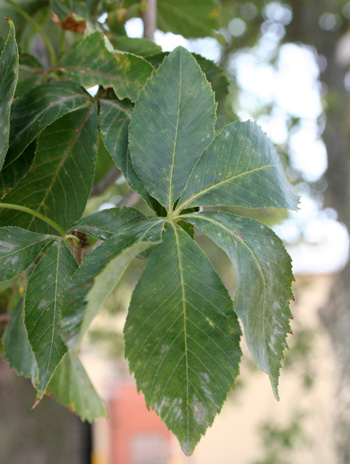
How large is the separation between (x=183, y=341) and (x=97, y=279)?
7 cm

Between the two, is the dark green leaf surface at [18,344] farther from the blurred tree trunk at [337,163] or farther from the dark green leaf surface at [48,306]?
the blurred tree trunk at [337,163]

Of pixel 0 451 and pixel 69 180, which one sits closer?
pixel 69 180

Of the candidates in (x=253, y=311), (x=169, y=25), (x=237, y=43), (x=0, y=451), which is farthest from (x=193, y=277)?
(x=237, y=43)

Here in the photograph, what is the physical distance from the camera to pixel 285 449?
109 inches

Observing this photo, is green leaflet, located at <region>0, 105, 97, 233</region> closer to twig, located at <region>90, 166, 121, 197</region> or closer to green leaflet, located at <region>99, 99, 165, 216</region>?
green leaflet, located at <region>99, 99, 165, 216</region>

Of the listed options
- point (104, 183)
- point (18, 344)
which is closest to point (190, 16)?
point (104, 183)

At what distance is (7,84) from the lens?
0.33 metres

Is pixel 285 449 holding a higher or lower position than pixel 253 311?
lower

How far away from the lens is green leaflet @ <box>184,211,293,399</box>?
30cm

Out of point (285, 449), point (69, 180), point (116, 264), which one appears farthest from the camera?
point (285, 449)

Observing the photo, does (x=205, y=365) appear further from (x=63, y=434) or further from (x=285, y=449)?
(x=285, y=449)

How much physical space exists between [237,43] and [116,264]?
2483mm

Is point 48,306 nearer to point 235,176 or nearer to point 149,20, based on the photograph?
point 235,176

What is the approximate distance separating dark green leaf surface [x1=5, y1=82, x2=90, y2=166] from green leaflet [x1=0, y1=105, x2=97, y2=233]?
0.02 m
